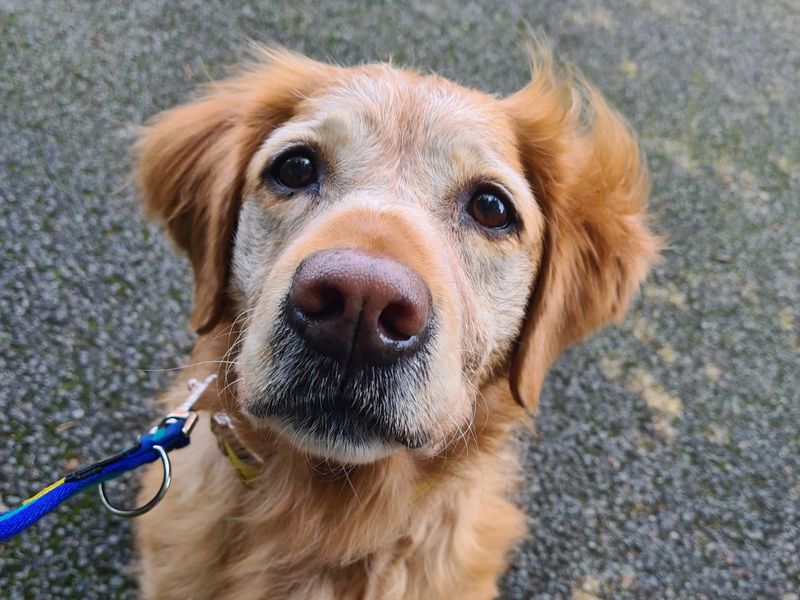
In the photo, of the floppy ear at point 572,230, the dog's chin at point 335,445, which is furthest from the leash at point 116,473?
the floppy ear at point 572,230

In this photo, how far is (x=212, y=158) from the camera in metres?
→ 2.53

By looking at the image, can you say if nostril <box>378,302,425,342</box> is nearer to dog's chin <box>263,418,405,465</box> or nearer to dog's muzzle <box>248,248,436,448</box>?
dog's muzzle <box>248,248,436,448</box>

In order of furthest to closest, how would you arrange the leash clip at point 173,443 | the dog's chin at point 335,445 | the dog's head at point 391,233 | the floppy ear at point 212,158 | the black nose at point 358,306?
the floppy ear at point 212,158
the leash clip at point 173,443
the dog's chin at point 335,445
the dog's head at point 391,233
the black nose at point 358,306

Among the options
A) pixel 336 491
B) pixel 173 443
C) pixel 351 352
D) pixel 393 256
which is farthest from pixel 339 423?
pixel 173 443

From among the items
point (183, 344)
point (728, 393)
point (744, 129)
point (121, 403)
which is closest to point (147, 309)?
point (183, 344)

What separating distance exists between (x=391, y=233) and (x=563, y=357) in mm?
2722

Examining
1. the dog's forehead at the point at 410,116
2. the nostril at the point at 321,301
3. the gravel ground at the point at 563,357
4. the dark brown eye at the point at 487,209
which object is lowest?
the gravel ground at the point at 563,357

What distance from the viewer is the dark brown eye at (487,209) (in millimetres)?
2236

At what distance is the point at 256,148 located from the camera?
2434 millimetres

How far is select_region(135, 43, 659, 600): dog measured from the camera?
1.72m

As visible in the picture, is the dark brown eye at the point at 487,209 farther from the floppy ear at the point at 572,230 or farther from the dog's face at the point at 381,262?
the floppy ear at the point at 572,230

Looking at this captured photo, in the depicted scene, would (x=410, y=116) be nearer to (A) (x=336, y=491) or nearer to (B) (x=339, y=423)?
(B) (x=339, y=423)

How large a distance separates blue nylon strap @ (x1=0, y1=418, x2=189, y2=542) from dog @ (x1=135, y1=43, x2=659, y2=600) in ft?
0.53

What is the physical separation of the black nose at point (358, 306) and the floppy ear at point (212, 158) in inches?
35.8
